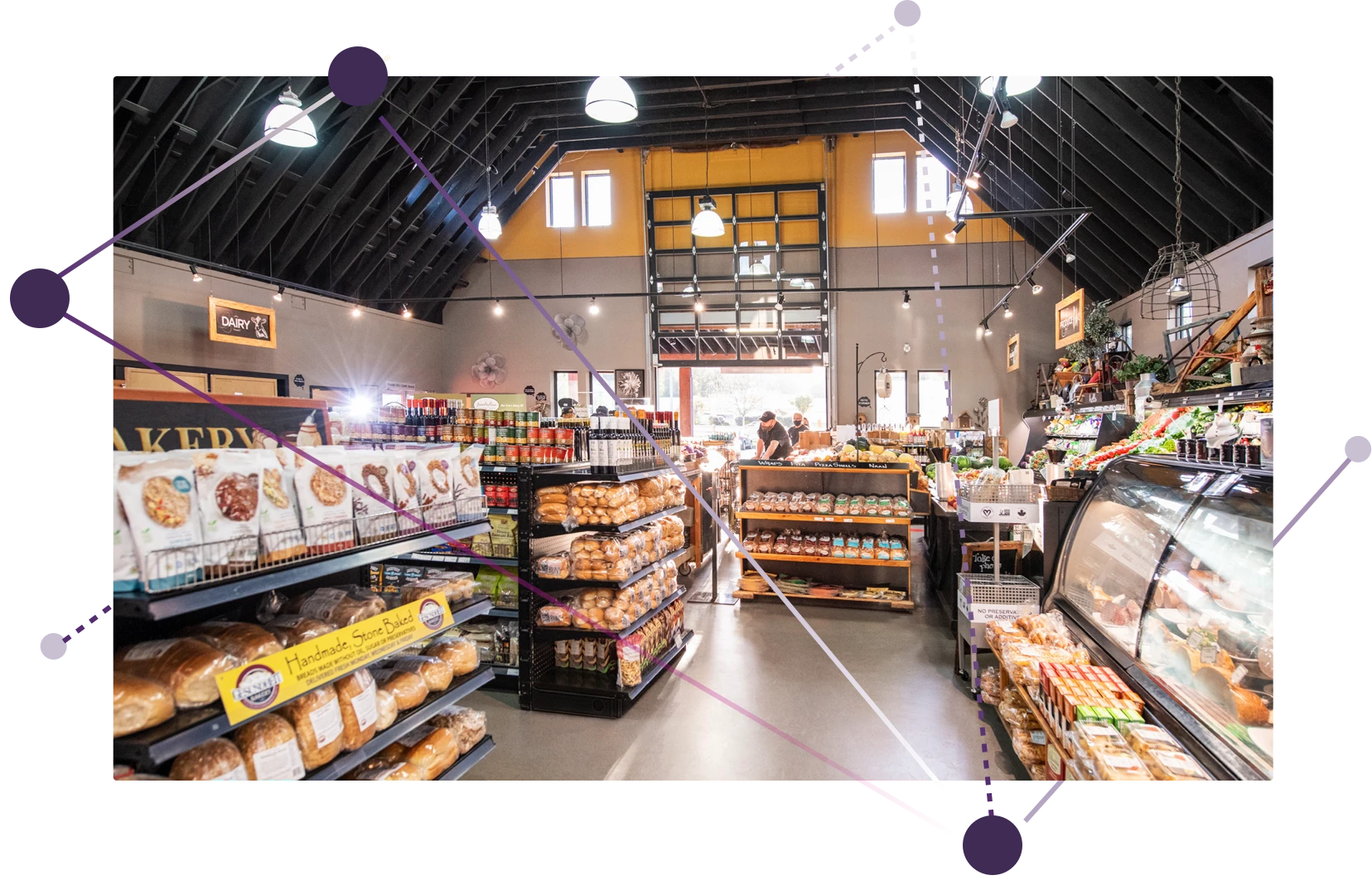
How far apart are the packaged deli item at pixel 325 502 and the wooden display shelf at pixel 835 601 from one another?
443 centimetres

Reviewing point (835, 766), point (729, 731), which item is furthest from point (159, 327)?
point (835, 766)

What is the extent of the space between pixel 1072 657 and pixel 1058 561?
2.66 ft

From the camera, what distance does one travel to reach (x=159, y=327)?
785 centimetres

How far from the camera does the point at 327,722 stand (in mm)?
1240

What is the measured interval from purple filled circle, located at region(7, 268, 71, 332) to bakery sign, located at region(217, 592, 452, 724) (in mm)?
624

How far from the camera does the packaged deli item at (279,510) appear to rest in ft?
3.74

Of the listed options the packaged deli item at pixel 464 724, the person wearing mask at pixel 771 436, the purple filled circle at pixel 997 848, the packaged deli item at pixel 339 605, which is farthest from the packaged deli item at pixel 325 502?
the person wearing mask at pixel 771 436

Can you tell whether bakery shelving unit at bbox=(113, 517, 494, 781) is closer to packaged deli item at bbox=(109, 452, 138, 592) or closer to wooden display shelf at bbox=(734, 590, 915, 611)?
packaged deli item at bbox=(109, 452, 138, 592)

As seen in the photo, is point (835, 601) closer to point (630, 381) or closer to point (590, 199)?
point (630, 381)

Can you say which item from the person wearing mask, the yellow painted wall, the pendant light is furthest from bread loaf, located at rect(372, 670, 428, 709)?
the yellow painted wall

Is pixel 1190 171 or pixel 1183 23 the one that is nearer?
pixel 1183 23

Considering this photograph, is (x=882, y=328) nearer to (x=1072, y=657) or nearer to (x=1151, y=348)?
(x=1151, y=348)

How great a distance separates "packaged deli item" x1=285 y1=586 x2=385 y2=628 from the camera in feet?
4.53

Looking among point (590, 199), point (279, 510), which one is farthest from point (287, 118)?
point (590, 199)
